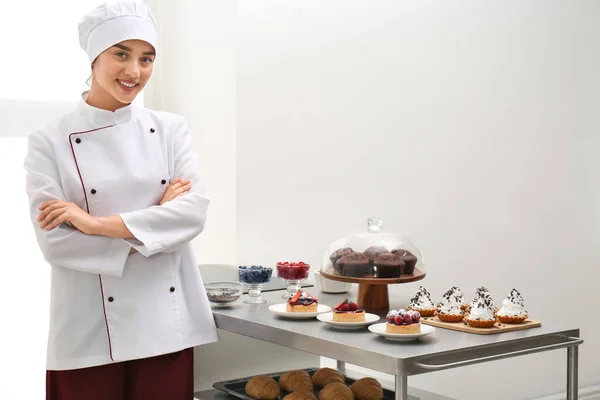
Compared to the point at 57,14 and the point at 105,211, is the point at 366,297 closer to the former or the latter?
the point at 105,211

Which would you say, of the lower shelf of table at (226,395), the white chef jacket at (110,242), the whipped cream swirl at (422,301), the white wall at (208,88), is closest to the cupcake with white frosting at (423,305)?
the whipped cream swirl at (422,301)

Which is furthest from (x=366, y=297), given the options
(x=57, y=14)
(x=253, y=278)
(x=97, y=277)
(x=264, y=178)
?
(x=57, y=14)

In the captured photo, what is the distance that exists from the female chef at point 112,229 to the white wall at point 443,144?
124 cm

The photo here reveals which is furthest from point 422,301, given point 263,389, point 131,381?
point 131,381

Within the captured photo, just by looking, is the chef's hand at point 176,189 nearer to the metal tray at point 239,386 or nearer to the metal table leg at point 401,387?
the metal tray at point 239,386

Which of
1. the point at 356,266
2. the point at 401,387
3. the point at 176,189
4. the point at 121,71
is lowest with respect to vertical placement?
the point at 401,387

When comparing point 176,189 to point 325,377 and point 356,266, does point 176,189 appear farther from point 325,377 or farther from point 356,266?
point 325,377

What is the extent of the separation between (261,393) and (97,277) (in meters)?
0.65

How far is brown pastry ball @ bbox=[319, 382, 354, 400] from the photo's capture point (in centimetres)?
252

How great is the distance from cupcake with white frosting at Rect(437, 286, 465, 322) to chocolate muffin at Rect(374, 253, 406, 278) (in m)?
0.19

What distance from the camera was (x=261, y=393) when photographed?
→ 2.65 m

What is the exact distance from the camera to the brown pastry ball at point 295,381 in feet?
8.77

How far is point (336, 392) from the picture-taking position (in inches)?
99.7

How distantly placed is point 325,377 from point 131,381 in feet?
2.09
